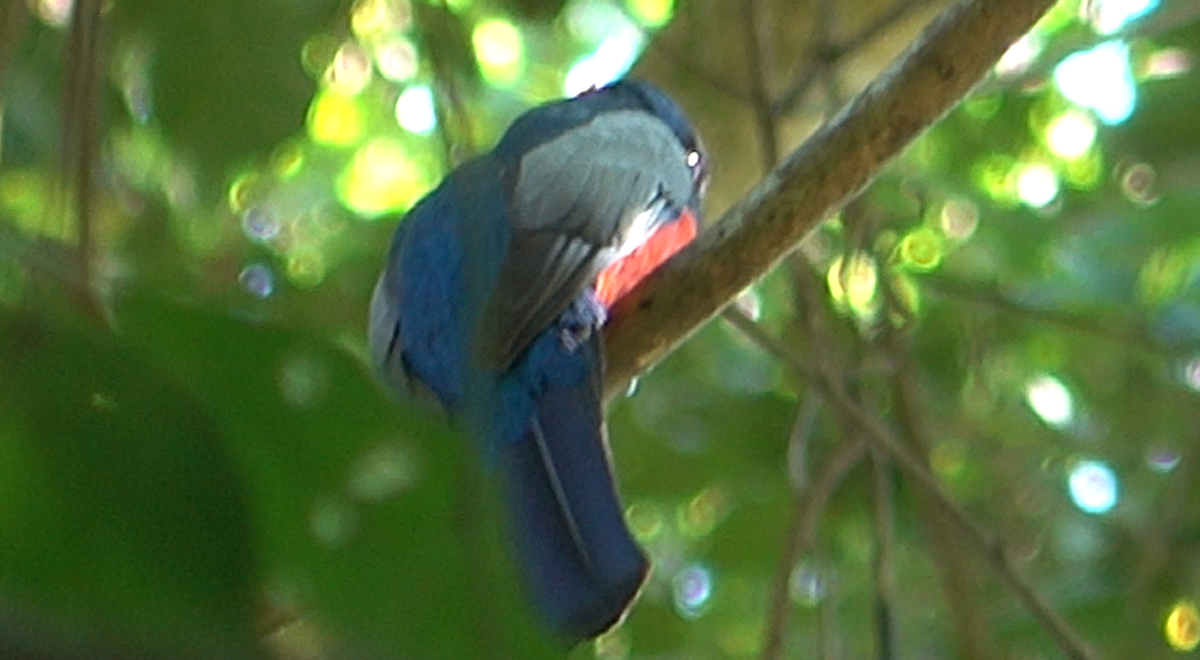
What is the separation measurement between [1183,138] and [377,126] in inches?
86.3

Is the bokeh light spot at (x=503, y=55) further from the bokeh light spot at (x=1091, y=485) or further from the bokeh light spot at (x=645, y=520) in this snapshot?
the bokeh light spot at (x=1091, y=485)

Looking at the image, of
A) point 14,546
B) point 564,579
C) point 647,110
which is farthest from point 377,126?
point 14,546

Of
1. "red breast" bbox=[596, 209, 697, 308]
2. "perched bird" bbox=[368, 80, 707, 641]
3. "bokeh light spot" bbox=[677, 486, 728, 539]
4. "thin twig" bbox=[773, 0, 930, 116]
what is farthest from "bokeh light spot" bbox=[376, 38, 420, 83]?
"bokeh light spot" bbox=[677, 486, 728, 539]

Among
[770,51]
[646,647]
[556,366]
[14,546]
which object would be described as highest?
[14,546]

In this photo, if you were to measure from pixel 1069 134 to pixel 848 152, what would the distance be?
2.53 meters

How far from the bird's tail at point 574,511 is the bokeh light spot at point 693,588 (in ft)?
5.58

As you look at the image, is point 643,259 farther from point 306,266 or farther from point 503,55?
point 503,55

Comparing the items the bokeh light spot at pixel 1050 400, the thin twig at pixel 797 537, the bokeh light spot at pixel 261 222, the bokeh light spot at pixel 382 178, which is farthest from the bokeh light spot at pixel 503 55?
the thin twig at pixel 797 537

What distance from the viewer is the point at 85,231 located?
2406mm

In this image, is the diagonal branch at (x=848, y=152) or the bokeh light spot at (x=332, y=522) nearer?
the bokeh light spot at (x=332, y=522)

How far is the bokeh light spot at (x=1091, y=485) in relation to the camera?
4520 millimetres

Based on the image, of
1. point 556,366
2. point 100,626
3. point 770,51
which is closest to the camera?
point 100,626

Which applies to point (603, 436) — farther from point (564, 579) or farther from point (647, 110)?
point (647, 110)

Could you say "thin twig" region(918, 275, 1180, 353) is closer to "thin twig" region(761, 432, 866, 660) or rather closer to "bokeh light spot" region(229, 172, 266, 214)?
"thin twig" region(761, 432, 866, 660)
